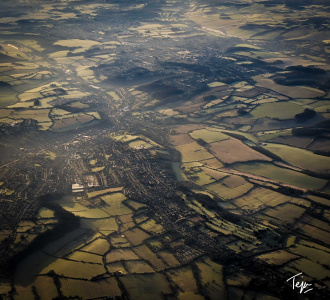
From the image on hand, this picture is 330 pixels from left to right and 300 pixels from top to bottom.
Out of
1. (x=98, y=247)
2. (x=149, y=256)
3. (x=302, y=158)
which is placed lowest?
(x=302, y=158)

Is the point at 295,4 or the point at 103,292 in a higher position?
the point at 295,4

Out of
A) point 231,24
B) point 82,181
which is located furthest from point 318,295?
point 231,24

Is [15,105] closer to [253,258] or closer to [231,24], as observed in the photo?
[253,258]

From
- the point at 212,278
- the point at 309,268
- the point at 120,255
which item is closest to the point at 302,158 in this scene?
the point at 309,268

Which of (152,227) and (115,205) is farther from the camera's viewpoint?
(115,205)

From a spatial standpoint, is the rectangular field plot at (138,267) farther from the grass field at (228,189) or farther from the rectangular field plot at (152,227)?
the grass field at (228,189)

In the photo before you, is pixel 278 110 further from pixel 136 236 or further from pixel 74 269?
pixel 74 269

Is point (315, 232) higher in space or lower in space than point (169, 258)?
lower
